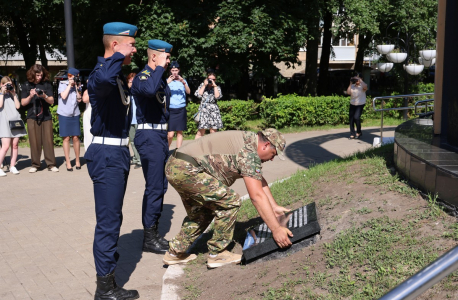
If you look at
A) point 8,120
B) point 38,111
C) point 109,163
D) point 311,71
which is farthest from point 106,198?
point 311,71

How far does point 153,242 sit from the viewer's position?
581cm

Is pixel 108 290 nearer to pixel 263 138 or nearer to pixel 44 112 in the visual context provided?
pixel 263 138

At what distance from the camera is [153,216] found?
5766mm

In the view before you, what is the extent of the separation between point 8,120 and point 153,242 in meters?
5.69

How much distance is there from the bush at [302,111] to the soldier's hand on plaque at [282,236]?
471 inches

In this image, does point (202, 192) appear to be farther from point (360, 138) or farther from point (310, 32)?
point (310, 32)

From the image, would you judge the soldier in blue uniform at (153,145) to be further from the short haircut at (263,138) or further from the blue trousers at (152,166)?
the short haircut at (263,138)

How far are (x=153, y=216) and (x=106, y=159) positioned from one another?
1485mm

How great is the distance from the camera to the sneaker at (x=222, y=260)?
5.02 metres

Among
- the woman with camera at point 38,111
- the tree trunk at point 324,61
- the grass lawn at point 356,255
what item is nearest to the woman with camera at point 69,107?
the woman with camera at point 38,111

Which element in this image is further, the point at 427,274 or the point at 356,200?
the point at 356,200

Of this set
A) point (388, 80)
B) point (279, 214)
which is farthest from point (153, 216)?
point (388, 80)

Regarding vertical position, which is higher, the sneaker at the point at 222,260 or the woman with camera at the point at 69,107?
the woman with camera at the point at 69,107

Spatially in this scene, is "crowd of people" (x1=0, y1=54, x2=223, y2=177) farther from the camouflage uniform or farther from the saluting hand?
the saluting hand
